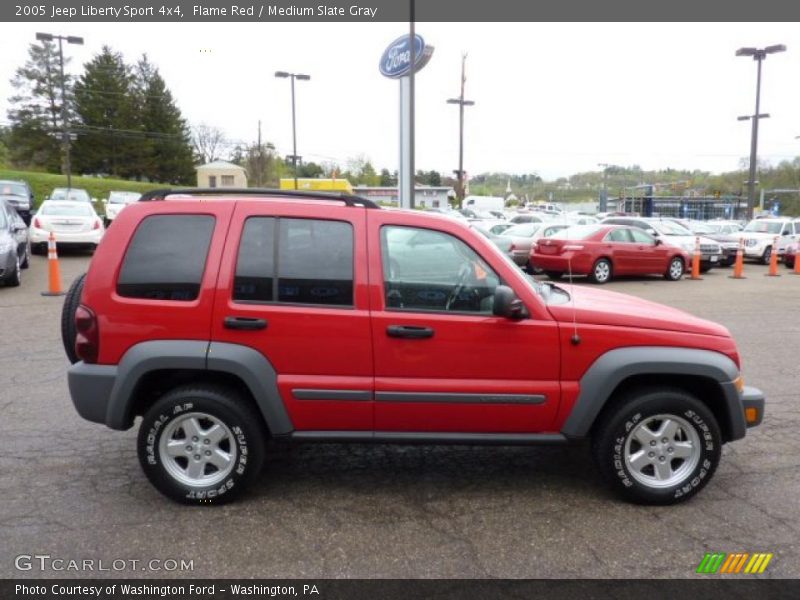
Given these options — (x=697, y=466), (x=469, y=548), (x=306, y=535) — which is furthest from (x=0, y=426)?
(x=697, y=466)

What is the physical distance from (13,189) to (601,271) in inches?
897

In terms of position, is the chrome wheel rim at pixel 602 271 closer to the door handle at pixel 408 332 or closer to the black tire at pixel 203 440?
the door handle at pixel 408 332

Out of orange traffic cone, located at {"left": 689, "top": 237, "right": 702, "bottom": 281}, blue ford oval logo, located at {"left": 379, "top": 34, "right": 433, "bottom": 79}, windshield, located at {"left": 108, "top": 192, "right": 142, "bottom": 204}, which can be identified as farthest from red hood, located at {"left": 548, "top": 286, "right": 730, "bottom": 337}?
windshield, located at {"left": 108, "top": 192, "right": 142, "bottom": 204}

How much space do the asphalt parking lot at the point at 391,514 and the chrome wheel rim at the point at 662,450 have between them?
0.66ft

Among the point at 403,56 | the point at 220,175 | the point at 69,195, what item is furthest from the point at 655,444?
the point at 220,175

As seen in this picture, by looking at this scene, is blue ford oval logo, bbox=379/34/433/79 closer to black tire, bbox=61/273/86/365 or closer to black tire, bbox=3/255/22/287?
Result: black tire, bbox=3/255/22/287

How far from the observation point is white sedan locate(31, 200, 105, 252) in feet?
53.1

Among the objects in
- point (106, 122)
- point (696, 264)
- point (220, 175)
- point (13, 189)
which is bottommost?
point (696, 264)

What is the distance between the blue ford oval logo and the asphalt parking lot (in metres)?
10.6

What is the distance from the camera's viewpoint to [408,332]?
142 inches

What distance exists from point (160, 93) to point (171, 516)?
70698 millimetres

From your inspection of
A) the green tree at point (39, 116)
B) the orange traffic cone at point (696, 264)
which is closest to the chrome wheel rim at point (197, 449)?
the orange traffic cone at point (696, 264)

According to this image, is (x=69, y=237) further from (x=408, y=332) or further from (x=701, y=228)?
(x=701, y=228)

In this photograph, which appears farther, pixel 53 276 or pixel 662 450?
pixel 53 276
